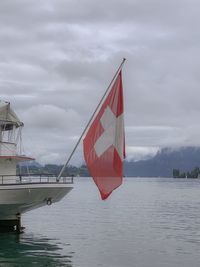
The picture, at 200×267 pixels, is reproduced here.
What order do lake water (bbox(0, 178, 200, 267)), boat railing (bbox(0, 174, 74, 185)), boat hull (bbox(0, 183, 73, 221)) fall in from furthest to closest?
boat railing (bbox(0, 174, 74, 185)), boat hull (bbox(0, 183, 73, 221)), lake water (bbox(0, 178, 200, 267))

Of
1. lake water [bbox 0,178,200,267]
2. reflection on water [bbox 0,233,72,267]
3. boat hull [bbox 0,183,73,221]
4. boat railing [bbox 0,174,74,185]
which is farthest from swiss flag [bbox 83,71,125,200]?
boat railing [bbox 0,174,74,185]

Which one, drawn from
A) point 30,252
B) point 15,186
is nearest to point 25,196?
point 15,186

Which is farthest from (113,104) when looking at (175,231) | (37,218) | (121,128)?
(37,218)

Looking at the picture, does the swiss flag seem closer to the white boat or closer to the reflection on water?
the reflection on water

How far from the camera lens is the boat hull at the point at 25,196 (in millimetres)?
31828

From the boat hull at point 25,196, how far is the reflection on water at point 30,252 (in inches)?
74.0

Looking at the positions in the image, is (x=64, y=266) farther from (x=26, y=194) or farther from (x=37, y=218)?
(x=37, y=218)

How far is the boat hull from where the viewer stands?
3183 cm

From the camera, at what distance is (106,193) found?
2002 centimetres

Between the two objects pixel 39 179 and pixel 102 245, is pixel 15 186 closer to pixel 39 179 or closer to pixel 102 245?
pixel 39 179

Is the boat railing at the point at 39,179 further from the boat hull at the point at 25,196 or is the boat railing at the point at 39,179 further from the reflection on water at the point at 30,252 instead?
the reflection on water at the point at 30,252

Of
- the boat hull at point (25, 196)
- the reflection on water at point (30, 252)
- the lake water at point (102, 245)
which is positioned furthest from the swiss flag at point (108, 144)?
the boat hull at point (25, 196)

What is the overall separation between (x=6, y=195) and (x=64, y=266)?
24.4 feet

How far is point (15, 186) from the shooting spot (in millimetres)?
31766
